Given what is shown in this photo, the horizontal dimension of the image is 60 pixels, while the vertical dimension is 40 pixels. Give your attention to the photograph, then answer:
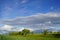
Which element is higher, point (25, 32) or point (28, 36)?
point (25, 32)

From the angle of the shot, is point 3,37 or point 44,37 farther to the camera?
point 44,37

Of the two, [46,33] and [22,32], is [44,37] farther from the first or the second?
[22,32]

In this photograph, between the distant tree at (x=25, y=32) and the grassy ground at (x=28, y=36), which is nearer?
the grassy ground at (x=28, y=36)

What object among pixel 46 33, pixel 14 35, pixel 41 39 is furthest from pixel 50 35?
pixel 14 35

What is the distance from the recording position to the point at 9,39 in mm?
13570

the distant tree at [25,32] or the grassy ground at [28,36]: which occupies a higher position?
the distant tree at [25,32]

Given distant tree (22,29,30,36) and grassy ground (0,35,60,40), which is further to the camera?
distant tree (22,29,30,36)

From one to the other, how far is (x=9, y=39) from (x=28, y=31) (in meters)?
1.88

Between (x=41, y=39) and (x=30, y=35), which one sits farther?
(x=30, y=35)

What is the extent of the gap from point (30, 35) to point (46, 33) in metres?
1.10

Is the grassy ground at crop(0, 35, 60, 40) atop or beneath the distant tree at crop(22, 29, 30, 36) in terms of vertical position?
beneath

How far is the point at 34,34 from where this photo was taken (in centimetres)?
1494

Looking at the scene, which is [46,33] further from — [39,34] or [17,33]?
[17,33]

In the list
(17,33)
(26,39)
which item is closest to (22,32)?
(17,33)
